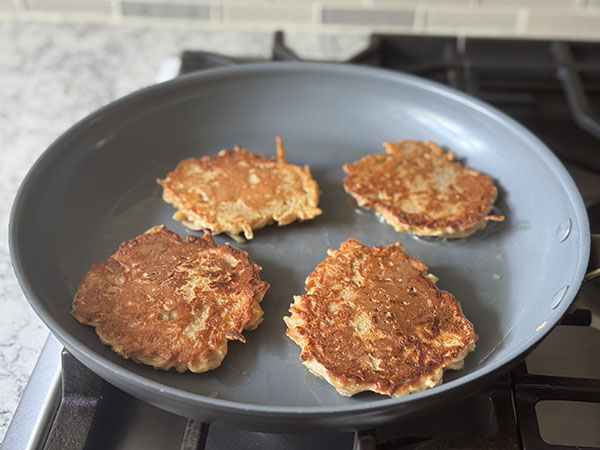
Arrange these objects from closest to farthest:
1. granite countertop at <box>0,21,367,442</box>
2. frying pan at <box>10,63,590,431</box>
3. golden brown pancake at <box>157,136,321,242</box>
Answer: frying pan at <box>10,63,590,431</box> → golden brown pancake at <box>157,136,321,242</box> → granite countertop at <box>0,21,367,442</box>

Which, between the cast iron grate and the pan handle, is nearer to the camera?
the pan handle

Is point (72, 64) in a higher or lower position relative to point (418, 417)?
higher

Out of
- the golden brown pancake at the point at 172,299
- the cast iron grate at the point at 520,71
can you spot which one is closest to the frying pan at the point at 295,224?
the golden brown pancake at the point at 172,299

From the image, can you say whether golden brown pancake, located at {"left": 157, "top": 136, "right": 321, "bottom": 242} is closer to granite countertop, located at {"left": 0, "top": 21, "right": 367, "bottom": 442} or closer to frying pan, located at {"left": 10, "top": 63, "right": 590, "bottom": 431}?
frying pan, located at {"left": 10, "top": 63, "right": 590, "bottom": 431}

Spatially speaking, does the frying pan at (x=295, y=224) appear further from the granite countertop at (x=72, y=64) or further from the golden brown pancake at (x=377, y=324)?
the granite countertop at (x=72, y=64)

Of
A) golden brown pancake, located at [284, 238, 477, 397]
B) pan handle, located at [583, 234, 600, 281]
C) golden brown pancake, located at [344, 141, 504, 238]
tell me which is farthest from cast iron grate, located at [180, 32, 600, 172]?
golden brown pancake, located at [284, 238, 477, 397]

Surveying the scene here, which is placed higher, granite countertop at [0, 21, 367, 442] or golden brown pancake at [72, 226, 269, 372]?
granite countertop at [0, 21, 367, 442]

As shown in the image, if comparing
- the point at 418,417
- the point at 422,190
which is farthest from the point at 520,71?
the point at 418,417

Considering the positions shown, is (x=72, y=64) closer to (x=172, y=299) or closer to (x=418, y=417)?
(x=172, y=299)
